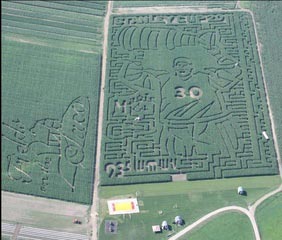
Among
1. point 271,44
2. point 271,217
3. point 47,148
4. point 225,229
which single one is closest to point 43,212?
point 47,148

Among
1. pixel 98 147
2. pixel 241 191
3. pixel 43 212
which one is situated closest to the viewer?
pixel 43 212

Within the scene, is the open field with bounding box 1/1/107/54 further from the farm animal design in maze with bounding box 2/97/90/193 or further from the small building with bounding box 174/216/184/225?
the small building with bounding box 174/216/184/225

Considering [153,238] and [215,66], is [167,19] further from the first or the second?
[153,238]

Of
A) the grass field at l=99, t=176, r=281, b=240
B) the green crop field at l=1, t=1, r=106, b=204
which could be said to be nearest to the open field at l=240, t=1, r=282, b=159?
the grass field at l=99, t=176, r=281, b=240

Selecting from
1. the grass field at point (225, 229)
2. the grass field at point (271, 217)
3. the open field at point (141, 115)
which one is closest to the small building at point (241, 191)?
the open field at point (141, 115)

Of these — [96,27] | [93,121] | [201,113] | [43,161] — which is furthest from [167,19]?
[43,161]

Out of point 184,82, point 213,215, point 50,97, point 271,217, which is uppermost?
point 184,82

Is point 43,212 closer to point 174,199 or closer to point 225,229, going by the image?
point 174,199
